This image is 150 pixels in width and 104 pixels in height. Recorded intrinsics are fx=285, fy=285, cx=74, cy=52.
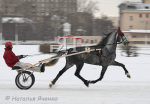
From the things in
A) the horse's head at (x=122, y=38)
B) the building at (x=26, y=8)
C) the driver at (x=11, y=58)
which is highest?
the building at (x=26, y=8)

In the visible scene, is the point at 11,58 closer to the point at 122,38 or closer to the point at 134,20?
the point at 122,38

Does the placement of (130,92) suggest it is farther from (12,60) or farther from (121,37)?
(12,60)

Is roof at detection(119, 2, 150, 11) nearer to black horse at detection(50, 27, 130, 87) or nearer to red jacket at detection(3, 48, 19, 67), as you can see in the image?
black horse at detection(50, 27, 130, 87)

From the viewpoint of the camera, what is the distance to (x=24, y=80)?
24.7 feet

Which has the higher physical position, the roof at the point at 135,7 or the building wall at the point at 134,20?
the roof at the point at 135,7

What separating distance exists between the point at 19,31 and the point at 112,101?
50.7 m

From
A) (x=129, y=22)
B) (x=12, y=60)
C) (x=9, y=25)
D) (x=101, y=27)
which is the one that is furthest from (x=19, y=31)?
(x=12, y=60)

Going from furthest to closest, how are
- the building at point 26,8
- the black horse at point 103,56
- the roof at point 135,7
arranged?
the roof at point 135,7, the building at point 26,8, the black horse at point 103,56

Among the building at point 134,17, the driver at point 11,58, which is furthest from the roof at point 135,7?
the driver at point 11,58

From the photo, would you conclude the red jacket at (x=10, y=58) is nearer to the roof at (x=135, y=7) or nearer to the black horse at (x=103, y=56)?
the black horse at (x=103, y=56)

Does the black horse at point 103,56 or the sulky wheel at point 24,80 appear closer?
the sulky wheel at point 24,80

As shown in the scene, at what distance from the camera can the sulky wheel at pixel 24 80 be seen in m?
7.52

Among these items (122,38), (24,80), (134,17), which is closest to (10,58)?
(24,80)

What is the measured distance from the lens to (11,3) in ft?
208
